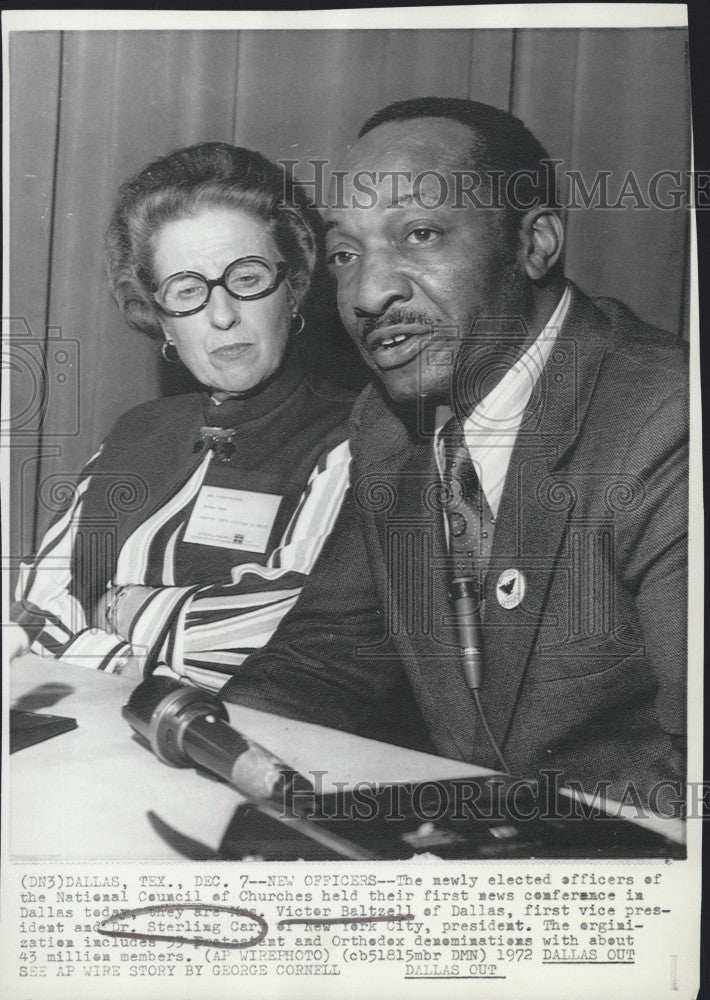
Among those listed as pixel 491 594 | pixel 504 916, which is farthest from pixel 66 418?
→ pixel 504 916

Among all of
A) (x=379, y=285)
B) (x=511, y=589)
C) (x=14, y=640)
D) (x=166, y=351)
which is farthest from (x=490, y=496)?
(x=14, y=640)

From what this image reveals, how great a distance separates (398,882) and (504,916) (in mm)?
220

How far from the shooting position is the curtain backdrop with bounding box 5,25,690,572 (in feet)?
6.58

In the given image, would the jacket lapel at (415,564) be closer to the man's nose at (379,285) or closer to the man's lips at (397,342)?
the man's lips at (397,342)

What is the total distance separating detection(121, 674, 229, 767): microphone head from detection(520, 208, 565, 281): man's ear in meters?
1.06

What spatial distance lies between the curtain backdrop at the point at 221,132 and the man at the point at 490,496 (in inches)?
2.8

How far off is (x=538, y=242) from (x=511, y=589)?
690 millimetres

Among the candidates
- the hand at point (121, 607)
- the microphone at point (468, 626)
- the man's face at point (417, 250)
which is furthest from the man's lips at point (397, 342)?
the hand at point (121, 607)

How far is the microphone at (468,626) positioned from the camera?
1955mm

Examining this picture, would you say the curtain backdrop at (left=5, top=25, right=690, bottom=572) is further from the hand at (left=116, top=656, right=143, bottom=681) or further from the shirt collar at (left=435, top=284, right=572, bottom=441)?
the hand at (left=116, top=656, right=143, bottom=681)

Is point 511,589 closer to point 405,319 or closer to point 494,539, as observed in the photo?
point 494,539

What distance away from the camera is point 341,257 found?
2004 mm

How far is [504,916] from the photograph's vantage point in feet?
6.49

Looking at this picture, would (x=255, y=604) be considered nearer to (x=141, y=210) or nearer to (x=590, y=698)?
(x=590, y=698)
